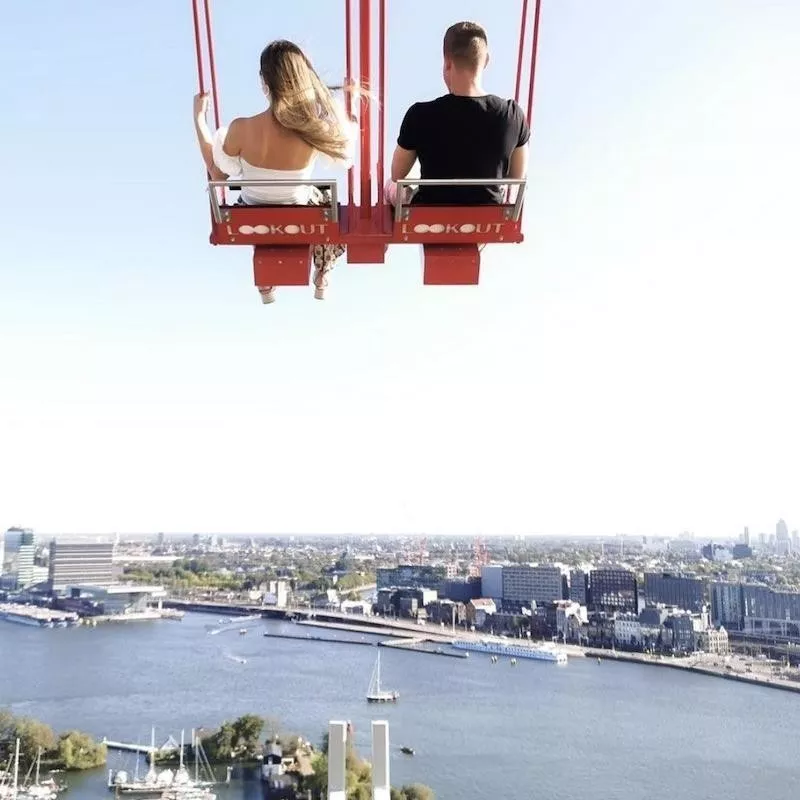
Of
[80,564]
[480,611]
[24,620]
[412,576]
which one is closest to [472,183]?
[480,611]

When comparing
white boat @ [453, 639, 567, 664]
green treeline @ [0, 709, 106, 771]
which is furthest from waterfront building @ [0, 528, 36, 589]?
green treeline @ [0, 709, 106, 771]

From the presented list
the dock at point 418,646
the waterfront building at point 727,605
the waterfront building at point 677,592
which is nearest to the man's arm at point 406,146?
the dock at point 418,646

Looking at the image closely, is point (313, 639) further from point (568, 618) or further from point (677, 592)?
point (677, 592)

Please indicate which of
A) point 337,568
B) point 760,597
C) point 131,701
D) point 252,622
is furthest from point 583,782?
point 337,568

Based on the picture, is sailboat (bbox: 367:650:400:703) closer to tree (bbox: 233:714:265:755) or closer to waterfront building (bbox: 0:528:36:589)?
tree (bbox: 233:714:265:755)

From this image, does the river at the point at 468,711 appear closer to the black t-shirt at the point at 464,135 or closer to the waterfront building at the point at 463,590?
the black t-shirt at the point at 464,135

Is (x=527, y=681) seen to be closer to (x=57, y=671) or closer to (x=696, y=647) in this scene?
(x=696, y=647)
